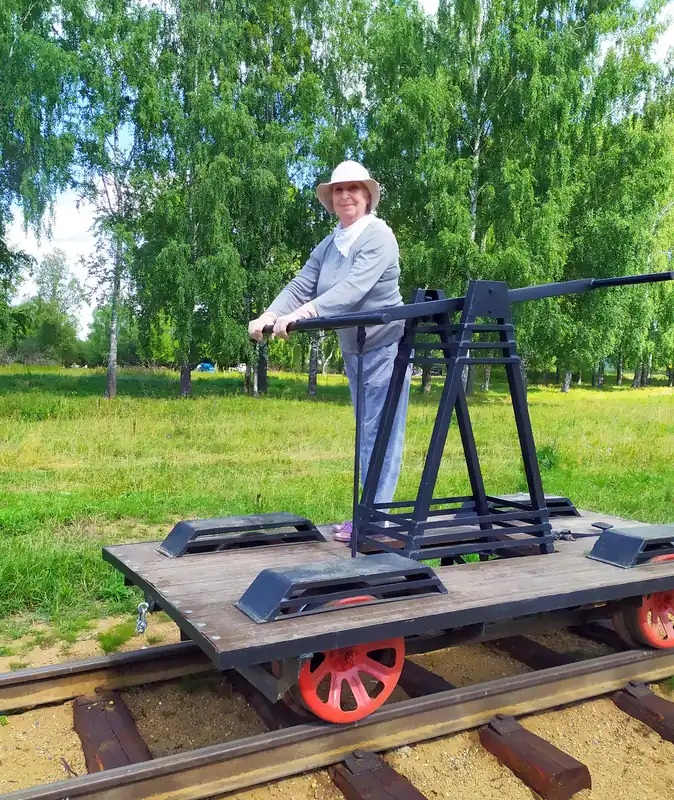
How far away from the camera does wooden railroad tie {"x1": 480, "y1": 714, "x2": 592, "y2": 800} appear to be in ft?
10.0

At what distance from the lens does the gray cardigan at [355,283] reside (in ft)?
13.4

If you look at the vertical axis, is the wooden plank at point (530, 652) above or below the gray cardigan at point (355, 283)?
below

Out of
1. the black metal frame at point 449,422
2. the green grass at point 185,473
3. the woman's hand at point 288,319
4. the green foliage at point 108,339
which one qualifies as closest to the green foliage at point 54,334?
the green foliage at point 108,339

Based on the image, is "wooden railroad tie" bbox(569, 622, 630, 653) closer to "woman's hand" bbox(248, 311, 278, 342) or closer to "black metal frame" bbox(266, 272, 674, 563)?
"black metal frame" bbox(266, 272, 674, 563)

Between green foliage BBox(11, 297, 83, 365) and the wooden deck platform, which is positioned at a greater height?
green foliage BBox(11, 297, 83, 365)

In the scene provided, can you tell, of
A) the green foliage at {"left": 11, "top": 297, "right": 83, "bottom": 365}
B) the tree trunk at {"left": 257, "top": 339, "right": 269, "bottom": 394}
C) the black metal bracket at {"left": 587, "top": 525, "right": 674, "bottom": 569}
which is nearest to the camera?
the black metal bracket at {"left": 587, "top": 525, "right": 674, "bottom": 569}

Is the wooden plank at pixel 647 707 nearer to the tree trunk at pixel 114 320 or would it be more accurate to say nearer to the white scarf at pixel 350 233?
the white scarf at pixel 350 233

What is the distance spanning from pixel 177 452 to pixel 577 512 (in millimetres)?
7634

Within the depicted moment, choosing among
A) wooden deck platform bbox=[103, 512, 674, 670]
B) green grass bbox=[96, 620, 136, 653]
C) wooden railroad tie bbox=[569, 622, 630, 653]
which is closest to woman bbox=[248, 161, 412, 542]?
wooden deck platform bbox=[103, 512, 674, 670]

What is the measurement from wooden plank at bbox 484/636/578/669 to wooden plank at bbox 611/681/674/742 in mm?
339

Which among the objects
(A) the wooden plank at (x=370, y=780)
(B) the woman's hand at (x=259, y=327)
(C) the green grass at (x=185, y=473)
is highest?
(B) the woman's hand at (x=259, y=327)

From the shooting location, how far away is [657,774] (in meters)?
3.32

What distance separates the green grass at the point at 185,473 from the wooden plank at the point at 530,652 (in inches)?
98.8

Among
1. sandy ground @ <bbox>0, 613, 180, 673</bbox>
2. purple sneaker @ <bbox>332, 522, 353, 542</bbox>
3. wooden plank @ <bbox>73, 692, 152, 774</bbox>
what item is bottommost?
sandy ground @ <bbox>0, 613, 180, 673</bbox>
